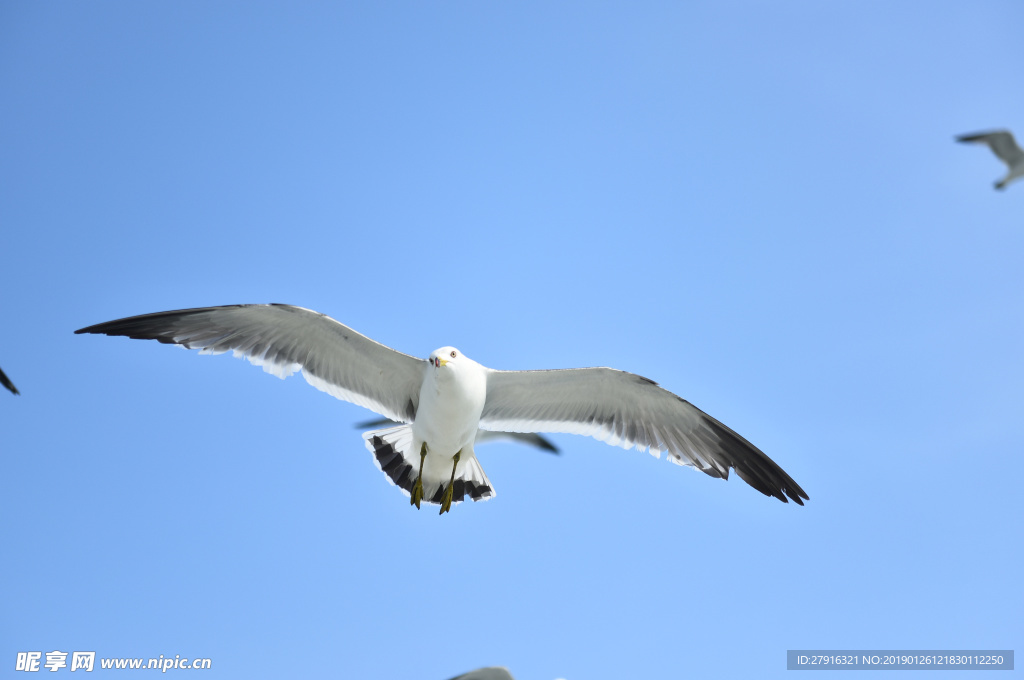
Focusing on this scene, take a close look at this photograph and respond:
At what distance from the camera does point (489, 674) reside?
7.42m

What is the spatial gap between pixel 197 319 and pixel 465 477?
Answer: 9.72 ft

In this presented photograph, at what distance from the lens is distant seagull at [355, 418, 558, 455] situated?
9203 mm

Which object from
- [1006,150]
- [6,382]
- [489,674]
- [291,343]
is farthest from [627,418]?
[6,382]

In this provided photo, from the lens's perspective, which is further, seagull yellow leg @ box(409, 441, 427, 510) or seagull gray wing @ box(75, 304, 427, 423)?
seagull yellow leg @ box(409, 441, 427, 510)

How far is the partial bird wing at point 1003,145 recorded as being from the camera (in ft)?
22.9

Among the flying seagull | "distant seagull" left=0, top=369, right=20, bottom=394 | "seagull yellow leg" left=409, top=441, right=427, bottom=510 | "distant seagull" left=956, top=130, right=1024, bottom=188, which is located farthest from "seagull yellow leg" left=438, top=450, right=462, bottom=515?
"distant seagull" left=956, top=130, right=1024, bottom=188

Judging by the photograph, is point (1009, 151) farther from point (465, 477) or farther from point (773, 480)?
point (465, 477)

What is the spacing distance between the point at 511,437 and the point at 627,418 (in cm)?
140

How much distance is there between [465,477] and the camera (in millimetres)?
8734

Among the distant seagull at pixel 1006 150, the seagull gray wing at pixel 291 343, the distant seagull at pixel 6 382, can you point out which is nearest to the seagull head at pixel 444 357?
the seagull gray wing at pixel 291 343

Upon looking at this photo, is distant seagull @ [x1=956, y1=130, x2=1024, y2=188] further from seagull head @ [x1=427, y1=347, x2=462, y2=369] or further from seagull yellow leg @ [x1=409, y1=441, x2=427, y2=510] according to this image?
seagull yellow leg @ [x1=409, y1=441, x2=427, y2=510]

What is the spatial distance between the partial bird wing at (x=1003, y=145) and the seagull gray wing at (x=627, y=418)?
3283 millimetres

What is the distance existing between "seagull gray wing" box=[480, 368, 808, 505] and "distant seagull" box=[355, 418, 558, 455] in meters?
0.51

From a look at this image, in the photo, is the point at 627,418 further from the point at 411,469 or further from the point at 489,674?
the point at 489,674
